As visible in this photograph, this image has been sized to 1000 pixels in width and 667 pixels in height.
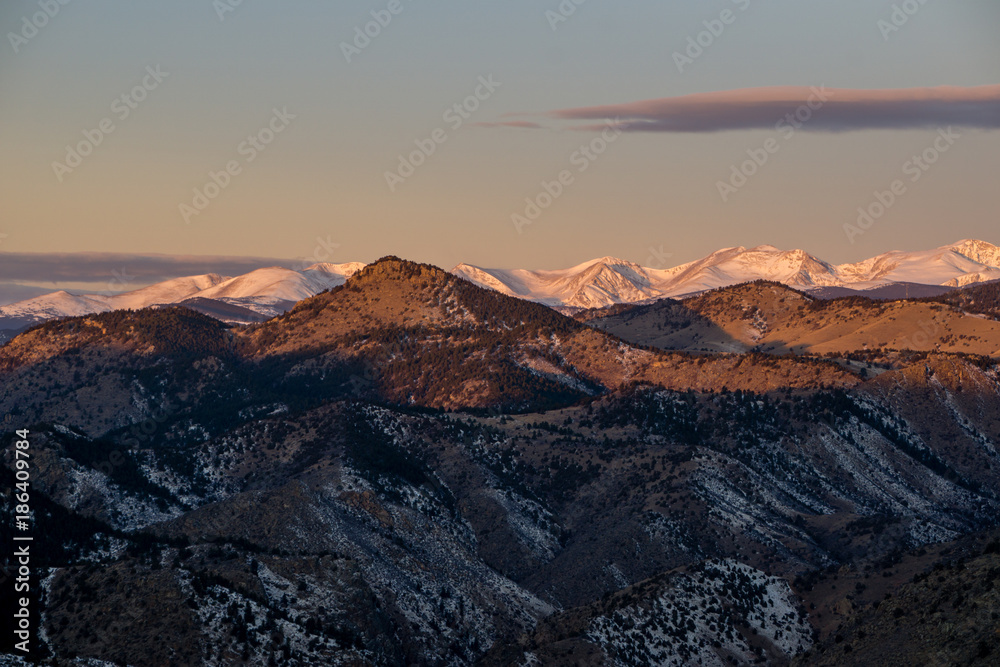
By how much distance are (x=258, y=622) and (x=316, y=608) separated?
9231mm

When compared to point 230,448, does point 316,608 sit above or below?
below

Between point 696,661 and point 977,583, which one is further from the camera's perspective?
point 696,661

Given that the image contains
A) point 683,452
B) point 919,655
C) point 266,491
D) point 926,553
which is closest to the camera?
point 919,655

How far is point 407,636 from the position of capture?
124 metres

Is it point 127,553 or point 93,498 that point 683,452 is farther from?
point 127,553

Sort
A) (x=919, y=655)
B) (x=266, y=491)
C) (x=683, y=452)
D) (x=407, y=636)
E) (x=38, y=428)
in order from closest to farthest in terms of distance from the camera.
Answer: (x=919, y=655), (x=407, y=636), (x=266, y=491), (x=38, y=428), (x=683, y=452)

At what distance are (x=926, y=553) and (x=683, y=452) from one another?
189 ft

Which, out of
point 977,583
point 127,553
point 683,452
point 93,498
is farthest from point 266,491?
point 977,583

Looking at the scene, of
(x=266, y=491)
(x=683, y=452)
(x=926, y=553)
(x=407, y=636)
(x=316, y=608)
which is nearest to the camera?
(x=316, y=608)

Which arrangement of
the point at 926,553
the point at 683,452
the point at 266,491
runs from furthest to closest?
the point at 683,452
the point at 266,491
the point at 926,553

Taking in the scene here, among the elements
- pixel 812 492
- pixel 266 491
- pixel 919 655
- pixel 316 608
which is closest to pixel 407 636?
pixel 316 608

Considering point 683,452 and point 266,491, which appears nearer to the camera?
point 266,491

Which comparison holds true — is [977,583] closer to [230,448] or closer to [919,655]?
[919,655]

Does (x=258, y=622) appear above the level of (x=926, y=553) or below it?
below
